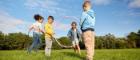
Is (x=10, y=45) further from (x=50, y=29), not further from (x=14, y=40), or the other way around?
(x=50, y=29)

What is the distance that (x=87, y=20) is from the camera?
10.3 m

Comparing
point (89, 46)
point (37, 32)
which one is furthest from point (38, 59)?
point (37, 32)

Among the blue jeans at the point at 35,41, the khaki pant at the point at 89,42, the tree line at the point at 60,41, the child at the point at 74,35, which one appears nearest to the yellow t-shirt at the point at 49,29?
the blue jeans at the point at 35,41

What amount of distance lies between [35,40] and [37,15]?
132 cm

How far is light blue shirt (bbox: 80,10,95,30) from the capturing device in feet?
33.8

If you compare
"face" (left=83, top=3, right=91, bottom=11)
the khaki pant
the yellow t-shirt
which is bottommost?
the khaki pant

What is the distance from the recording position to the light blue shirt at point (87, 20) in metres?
10.3

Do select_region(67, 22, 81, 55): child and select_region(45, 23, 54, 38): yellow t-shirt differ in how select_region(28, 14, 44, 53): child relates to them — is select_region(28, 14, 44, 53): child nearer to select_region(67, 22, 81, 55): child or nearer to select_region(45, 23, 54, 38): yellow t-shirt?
select_region(45, 23, 54, 38): yellow t-shirt

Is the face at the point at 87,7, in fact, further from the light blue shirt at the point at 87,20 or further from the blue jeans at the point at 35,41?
the blue jeans at the point at 35,41

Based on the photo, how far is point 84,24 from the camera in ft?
34.0

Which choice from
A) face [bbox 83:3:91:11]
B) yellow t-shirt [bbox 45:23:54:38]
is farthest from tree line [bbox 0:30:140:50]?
face [bbox 83:3:91:11]

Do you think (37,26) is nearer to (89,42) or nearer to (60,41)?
(89,42)

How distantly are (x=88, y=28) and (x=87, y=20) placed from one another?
0.30 m

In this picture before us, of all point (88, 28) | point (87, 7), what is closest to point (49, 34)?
point (87, 7)
